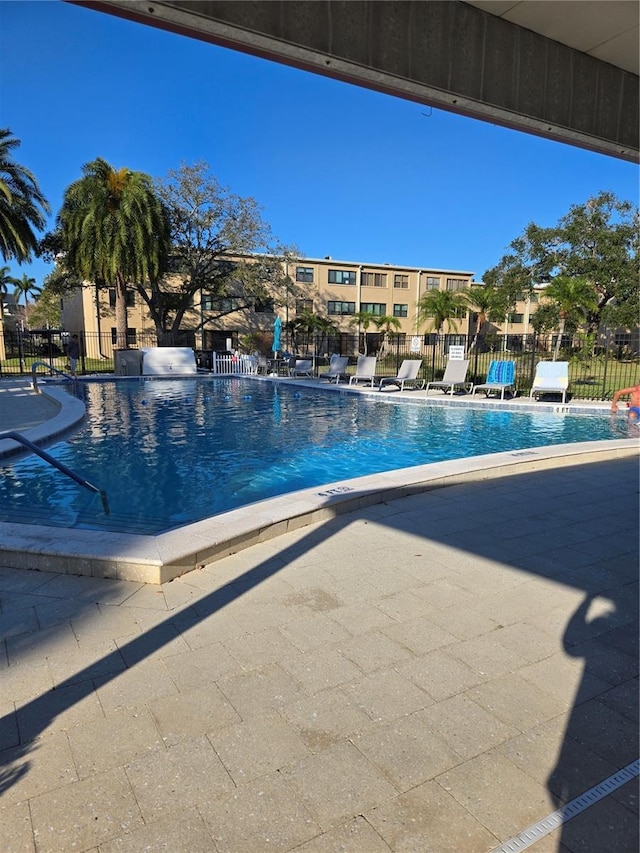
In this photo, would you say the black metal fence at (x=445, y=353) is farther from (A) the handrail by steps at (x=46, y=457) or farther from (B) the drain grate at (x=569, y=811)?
(B) the drain grate at (x=569, y=811)

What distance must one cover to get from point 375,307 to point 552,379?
34444mm

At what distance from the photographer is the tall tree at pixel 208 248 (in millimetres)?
28938

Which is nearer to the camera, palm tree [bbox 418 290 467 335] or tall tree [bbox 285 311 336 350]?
palm tree [bbox 418 290 467 335]

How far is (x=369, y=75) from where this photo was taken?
3.33 m

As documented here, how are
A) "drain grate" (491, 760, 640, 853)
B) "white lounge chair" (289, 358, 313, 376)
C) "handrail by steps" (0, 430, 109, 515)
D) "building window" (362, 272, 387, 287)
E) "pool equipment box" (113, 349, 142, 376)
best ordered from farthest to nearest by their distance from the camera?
"building window" (362, 272, 387, 287) < "pool equipment box" (113, 349, 142, 376) < "white lounge chair" (289, 358, 313, 376) < "handrail by steps" (0, 430, 109, 515) < "drain grate" (491, 760, 640, 853)

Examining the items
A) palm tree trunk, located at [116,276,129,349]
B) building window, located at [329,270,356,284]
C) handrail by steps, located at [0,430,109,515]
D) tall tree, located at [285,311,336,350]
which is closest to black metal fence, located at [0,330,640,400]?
tall tree, located at [285,311,336,350]

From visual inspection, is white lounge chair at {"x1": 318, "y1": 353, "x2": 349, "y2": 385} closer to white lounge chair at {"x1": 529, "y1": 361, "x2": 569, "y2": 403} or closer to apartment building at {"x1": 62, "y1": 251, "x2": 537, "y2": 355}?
white lounge chair at {"x1": 529, "y1": 361, "x2": 569, "y2": 403}

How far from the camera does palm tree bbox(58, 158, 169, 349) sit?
76.6 ft

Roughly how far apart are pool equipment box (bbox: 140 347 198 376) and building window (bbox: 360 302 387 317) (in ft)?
82.1

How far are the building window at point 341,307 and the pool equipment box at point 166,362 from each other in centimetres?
2275

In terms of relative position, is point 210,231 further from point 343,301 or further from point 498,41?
point 498,41

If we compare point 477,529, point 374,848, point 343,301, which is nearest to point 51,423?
point 477,529

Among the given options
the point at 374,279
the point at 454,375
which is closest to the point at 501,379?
the point at 454,375

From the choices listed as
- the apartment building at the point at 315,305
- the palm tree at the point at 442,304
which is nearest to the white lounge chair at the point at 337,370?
the palm tree at the point at 442,304
